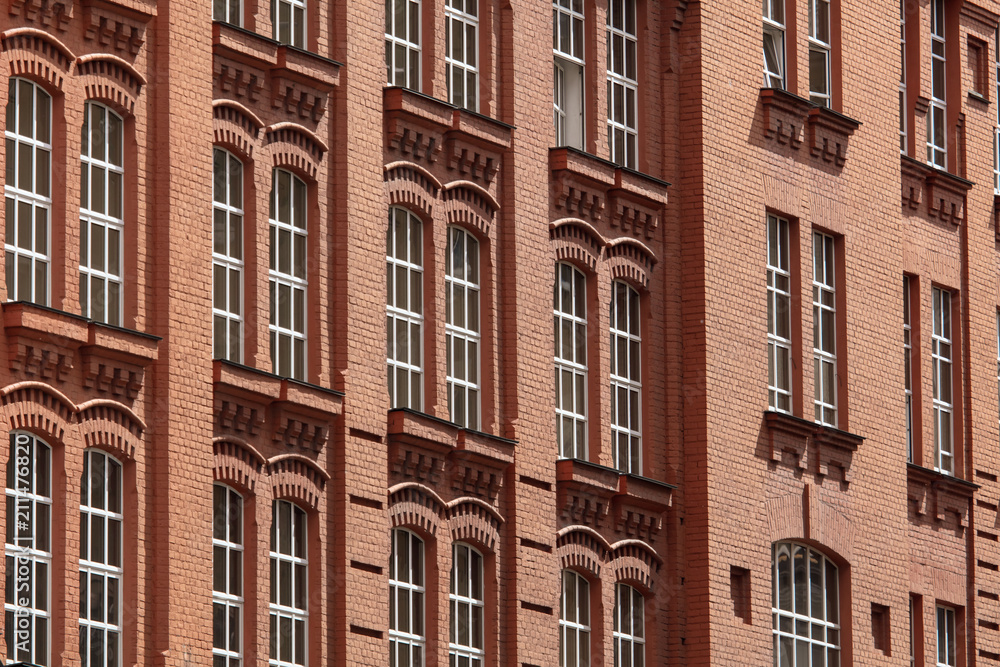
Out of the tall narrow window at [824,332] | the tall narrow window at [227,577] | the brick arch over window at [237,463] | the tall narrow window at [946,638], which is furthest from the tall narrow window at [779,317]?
the tall narrow window at [227,577]

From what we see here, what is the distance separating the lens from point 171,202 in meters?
28.2

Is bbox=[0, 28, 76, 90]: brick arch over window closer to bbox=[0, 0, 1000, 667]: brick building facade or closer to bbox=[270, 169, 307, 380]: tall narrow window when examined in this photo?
bbox=[0, 0, 1000, 667]: brick building facade

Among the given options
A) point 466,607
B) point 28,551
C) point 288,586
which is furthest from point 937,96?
point 28,551

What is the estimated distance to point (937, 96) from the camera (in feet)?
139

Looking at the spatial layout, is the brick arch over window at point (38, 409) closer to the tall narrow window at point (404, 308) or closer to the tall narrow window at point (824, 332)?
the tall narrow window at point (404, 308)

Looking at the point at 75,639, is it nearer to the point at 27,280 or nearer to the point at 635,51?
the point at 27,280

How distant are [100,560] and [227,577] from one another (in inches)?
80.2

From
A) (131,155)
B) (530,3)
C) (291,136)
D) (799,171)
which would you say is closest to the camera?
(131,155)

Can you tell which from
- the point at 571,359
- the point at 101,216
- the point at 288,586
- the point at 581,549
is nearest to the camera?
the point at 101,216

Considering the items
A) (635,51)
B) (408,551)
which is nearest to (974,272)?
(635,51)

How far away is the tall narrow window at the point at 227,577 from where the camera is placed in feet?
94.0

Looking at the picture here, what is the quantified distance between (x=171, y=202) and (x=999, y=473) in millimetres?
17805

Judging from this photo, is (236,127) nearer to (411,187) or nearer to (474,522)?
(411,187)

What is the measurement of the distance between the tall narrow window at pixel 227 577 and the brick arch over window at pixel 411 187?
174 inches
